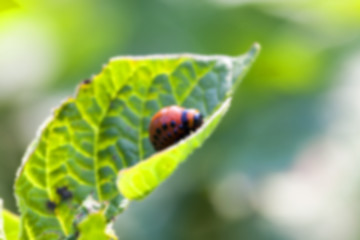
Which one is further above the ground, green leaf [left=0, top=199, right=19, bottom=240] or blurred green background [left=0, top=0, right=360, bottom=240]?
blurred green background [left=0, top=0, right=360, bottom=240]

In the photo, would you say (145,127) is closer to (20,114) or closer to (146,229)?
(146,229)

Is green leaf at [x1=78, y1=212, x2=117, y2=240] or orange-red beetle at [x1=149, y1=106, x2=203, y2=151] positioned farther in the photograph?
orange-red beetle at [x1=149, y1=106, x2=203, y2=151]

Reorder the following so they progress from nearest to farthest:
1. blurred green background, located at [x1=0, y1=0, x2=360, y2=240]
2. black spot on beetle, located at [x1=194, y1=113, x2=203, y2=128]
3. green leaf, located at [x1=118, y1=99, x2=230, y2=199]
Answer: green leaf, located at [x1=118, y1=99, x2=230, y2=199] < black spot on beetle, located at [x1=194, y1=113, x2=203, y2=128] < blurred green background, located at [x1=0, y1=0, x2=360, y2=240]

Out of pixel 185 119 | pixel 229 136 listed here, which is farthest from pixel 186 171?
pixel 185 119

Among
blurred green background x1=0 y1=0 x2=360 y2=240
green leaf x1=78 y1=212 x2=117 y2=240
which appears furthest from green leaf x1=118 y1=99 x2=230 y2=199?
blurred green background x1=0 y1=0 x2=360 y2=240

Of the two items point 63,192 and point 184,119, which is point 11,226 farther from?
point 184,119

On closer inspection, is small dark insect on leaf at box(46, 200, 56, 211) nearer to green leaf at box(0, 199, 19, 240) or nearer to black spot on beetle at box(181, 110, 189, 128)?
green leaf at box(0, 199, 19, 240)

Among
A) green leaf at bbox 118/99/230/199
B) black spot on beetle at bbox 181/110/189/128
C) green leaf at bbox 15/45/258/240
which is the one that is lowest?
green leaf at bbox 118/99/230/199
